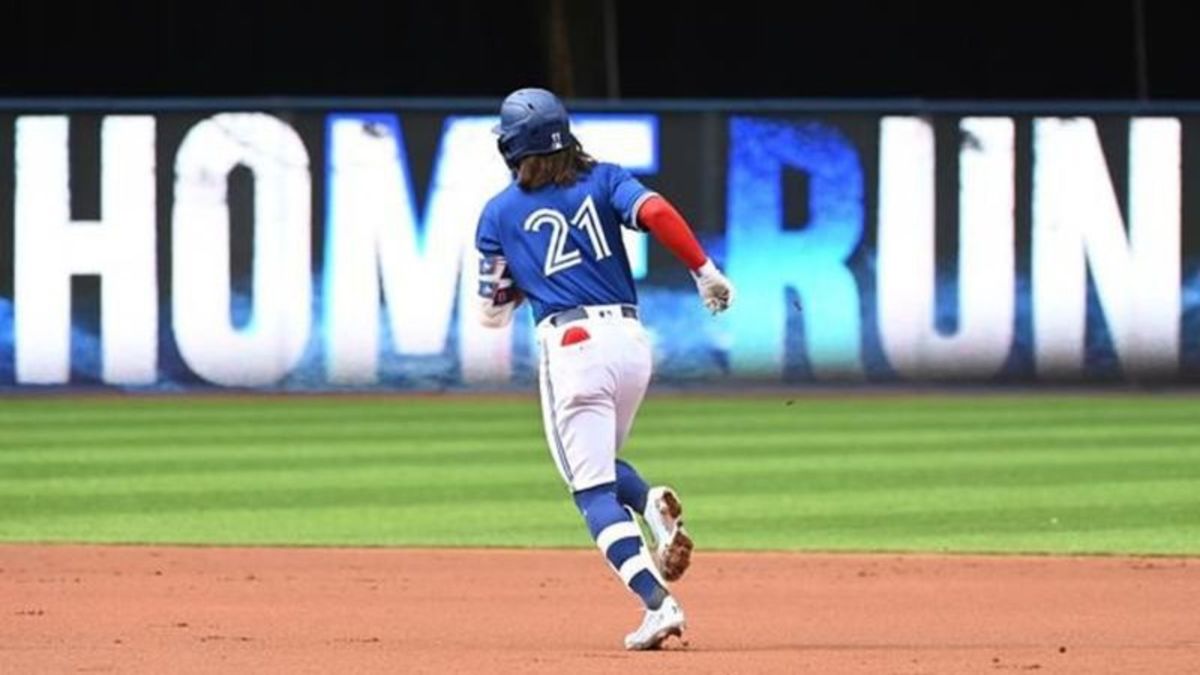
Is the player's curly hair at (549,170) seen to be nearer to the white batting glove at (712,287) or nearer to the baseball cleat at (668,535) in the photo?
the white batting glove at (712,287)

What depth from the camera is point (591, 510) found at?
937 centimetres

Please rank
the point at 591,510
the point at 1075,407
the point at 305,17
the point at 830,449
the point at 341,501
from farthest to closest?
1. the point at 305,17
2. the point at 1075,407
3. the point at 830,449
4. the point at 341,501
5. the point at 591,510

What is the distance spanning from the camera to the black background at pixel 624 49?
1131 inches

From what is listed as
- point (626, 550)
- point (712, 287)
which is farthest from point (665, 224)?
point (626, 550)

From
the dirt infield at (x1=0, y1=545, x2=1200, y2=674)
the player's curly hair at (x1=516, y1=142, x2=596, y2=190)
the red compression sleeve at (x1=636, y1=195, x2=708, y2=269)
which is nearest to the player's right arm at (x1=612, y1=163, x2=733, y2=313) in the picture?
the red compression sleeve at (x1=636, y1=195, x2=708, y2=269)

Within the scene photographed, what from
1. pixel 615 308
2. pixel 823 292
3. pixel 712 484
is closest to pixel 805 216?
pixel 823 292

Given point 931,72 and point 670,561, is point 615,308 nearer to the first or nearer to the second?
point 670,561

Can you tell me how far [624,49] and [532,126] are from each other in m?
19.9

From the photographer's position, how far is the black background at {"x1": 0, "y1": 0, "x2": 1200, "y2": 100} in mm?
28719

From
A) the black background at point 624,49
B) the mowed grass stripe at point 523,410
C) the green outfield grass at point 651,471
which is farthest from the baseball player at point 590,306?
the black background at point 624,49

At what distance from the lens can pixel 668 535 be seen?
937cm

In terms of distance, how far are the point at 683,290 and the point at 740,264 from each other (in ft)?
1.54

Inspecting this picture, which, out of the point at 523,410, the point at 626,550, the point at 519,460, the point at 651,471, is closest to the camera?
the point at 626,550

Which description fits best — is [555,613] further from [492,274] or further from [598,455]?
[492,274]
